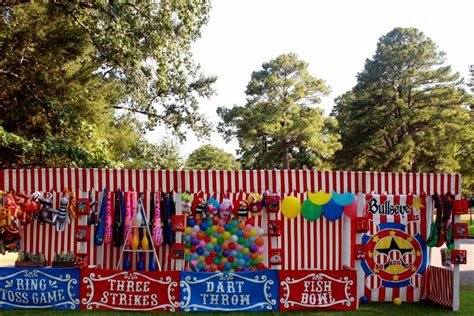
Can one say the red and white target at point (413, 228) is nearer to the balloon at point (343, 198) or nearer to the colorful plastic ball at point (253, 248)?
the balloon at point (343, 198)

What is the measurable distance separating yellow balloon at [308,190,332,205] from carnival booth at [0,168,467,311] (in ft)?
0.13

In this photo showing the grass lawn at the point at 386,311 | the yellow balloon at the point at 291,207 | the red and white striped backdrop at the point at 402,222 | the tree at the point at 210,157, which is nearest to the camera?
the grass lawn at the point at 386,311

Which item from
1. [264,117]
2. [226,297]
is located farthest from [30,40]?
[264,117]

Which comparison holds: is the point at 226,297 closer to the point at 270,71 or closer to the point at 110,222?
the point at 110,222

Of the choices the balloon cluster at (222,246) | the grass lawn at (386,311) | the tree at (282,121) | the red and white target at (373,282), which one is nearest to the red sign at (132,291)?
the grass lawn at (386,311)

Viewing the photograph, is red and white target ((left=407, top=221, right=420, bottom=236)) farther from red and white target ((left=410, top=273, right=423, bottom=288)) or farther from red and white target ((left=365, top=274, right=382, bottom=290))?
red and white target ((left=365, top=274, right=382, bottom=290))

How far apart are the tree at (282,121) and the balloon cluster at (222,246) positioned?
3103cm

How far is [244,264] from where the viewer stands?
1091cm

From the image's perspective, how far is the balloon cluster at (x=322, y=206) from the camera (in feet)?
34.7

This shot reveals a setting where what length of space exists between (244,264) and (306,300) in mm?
1708

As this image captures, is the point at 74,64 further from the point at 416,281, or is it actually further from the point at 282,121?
the point at 282,121

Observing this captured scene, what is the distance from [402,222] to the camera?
11047mm

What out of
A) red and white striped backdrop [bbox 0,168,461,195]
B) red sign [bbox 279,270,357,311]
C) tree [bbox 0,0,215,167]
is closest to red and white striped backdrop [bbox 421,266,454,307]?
red and white striped backdrop [bbox 0,168,461,195]

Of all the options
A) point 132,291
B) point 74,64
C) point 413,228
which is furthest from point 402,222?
point 74,64
